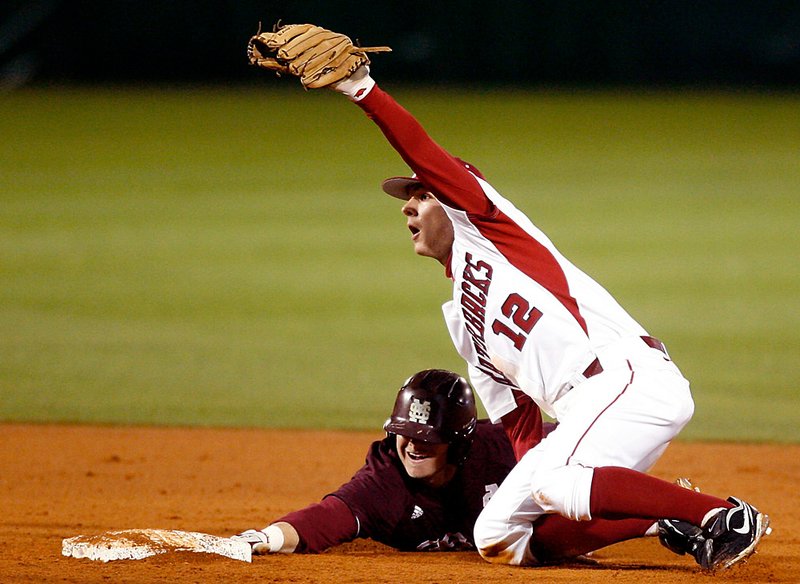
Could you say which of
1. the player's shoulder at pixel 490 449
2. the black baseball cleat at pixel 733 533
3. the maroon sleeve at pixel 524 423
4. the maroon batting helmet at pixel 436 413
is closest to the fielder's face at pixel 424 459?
the maroon batting helmet at pixel 436 413

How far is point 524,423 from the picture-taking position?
4.76m

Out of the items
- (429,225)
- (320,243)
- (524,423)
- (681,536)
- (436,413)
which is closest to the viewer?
(681,536)

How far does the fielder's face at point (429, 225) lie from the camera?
4.45 meters

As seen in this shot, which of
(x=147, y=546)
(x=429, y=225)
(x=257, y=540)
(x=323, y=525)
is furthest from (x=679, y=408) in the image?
(x=147, y=546)

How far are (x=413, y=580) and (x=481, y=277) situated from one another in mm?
1071

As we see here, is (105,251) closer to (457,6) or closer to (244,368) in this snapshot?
(244,368)

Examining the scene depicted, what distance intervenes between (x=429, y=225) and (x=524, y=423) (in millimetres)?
895

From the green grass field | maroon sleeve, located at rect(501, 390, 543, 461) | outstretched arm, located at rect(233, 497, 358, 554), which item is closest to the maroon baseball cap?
maroon sleeve, located at rect(501, 390, 543, 461)

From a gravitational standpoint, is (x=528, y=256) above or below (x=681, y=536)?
above

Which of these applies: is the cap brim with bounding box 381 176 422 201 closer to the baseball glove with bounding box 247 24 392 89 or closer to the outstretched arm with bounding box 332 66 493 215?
the outstretched arm with bounding box 332 66 493 215

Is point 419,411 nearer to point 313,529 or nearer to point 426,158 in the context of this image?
point 313,529

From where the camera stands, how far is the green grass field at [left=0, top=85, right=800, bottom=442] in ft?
26.8

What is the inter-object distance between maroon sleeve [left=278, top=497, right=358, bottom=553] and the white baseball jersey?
2.69 ft

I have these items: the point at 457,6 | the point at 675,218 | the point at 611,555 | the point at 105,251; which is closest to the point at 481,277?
the point at 611,555
